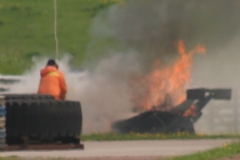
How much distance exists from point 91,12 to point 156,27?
2265 cm

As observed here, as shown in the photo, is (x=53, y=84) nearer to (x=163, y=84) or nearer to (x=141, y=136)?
(x=141, y=136)

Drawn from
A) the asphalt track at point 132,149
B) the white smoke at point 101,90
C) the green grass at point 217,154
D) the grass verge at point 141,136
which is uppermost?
the white smoke at point 101,90

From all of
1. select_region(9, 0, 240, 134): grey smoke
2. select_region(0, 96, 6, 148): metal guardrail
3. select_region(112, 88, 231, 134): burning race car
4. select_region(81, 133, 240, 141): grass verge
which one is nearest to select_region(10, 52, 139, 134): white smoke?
select_region(9, 0, 240, 134): grey smoke

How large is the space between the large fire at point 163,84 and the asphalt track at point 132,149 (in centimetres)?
365

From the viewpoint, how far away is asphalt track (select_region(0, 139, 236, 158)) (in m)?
18.3

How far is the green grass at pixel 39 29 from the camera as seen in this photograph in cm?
4422

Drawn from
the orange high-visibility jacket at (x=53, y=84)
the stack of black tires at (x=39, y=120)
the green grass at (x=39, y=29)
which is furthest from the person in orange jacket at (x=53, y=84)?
the green grass at (x=39, y=29)

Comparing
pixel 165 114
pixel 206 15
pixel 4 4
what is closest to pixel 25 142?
pixel 165 114

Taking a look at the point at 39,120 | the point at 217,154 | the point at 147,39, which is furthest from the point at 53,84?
the point at 217,154

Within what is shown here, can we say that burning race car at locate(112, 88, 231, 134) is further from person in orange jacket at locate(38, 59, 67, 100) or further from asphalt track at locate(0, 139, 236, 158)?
person in orange jacket at locate(38, 59, 67, 100)

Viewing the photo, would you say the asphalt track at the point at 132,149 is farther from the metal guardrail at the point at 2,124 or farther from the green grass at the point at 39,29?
the green grass at the point at 39,29

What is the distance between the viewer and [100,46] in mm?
32344

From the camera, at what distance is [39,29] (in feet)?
162

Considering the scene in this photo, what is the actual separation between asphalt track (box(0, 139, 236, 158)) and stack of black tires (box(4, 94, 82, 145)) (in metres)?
0.44
